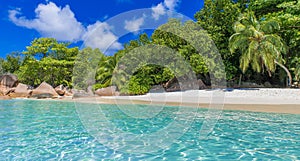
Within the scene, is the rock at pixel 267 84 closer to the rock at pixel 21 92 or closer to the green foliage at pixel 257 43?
the green foliage at pixel 257 43

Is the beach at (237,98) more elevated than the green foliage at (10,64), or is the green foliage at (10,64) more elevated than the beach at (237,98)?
the green foliage at (10,64)

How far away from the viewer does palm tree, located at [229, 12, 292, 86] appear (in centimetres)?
2034

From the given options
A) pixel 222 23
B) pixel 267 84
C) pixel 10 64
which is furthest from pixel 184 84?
pixel 10 64

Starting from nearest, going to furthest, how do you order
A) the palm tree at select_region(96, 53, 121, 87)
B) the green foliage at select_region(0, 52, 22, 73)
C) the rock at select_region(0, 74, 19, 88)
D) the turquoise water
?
1. the turquoise water
2. the palm tree at select_region(96, 53, 121, 87)
3. the rock at select_region(0, 74, 19, 88)
4. the green foliage at select_region(0, 52, 22, 73)

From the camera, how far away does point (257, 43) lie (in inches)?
819

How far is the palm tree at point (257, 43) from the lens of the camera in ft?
66.7

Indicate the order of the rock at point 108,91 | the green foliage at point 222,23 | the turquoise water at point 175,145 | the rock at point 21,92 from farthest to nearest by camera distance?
the rock at point 21,92, the rock at point 108,91, the green foliage at point 222,23, the turquoise water at point 175,145

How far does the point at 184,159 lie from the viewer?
15.6 ft

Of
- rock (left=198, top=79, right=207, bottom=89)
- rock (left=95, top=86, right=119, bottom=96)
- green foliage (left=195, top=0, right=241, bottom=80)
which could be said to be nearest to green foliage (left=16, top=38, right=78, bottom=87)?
rock (left=95, top=86, right=119, bottom=96)

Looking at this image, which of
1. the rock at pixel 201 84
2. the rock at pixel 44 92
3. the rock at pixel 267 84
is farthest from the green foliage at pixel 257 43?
the rock at pixel 44 92

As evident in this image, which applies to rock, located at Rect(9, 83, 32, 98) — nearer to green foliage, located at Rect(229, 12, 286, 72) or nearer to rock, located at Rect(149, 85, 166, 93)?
rock, located at Rect(149, 85, 166, 93)

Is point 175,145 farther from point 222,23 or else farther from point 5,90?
point 5,90

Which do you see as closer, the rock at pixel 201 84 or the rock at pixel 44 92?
the rock at pixel 201 84

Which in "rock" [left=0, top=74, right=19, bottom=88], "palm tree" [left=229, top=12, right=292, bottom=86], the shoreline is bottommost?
the shoreline
